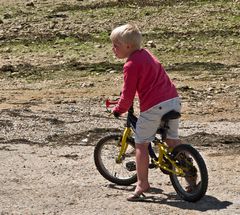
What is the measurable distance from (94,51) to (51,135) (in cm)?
648

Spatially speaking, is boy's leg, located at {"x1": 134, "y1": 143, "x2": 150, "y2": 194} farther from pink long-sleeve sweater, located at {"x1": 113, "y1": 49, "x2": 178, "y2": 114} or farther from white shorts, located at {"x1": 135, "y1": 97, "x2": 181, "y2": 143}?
pink long-sleeve sweater, located at {"x1": 113, "y1": 49, "x2": 178, "y2": 114}

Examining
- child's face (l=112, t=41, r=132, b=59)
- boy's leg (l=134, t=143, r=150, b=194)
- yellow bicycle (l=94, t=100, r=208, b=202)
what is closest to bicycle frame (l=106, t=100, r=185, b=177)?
yellow bicycle (l=94, t=100, r=208, b=202)

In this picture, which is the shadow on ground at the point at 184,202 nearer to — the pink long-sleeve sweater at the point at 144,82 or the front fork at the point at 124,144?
the front fork at the point at 124,144

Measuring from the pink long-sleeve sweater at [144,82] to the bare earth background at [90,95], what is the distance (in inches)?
33.6


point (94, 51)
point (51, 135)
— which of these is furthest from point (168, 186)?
point (94, 51)

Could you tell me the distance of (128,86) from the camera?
269 inches

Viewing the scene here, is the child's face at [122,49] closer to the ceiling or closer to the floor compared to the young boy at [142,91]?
closer to the ceiling

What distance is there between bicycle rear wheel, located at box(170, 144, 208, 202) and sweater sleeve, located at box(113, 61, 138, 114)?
1.82ft

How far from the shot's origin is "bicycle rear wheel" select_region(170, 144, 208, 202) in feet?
22.2

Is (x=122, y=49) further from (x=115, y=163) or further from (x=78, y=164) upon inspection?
(x=78, y=164)

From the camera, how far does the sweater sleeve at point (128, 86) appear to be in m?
6.81

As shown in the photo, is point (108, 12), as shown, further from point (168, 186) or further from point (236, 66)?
point (168, 186)

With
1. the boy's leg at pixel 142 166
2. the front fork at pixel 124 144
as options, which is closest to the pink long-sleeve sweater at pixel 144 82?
the boy's leg at pixel 142 166

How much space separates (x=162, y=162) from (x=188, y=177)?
289mm
